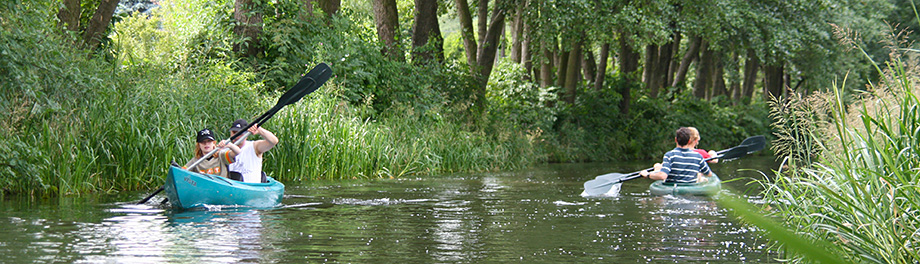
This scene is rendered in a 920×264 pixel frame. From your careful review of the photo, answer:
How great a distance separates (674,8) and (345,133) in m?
11.5

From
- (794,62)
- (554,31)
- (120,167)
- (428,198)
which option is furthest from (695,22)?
(120,167)

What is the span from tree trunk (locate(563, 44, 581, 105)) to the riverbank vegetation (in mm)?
68

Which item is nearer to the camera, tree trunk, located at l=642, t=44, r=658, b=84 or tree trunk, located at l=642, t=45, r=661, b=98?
tree trunk, located at l=642, t=44, r=658, b=84

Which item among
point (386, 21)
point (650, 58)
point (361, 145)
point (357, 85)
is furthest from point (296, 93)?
point (650, 58)

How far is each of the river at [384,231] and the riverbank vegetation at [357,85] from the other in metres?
1.01

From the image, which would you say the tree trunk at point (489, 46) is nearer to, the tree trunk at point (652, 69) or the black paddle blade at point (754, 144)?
the tree trunk at point (652, 69)

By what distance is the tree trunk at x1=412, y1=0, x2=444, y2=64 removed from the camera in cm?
2077

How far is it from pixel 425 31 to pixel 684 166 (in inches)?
422

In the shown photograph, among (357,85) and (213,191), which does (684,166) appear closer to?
(213,191)

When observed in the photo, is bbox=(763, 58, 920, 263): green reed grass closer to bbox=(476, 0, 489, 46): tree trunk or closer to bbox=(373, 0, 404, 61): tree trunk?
bbox=(373, 0, 404, 61): tree trunk

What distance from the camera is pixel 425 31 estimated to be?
2097 centimetres

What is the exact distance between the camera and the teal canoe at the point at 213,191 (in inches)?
337

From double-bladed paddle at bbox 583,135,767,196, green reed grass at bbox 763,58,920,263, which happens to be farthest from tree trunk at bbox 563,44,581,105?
green reed grass at bbox 763,58,920,263

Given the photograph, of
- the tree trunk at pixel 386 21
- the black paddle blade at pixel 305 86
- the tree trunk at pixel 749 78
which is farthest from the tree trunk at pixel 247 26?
the tree trunk at pixel 749 78
